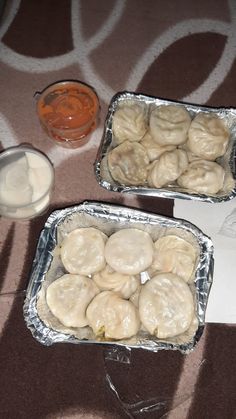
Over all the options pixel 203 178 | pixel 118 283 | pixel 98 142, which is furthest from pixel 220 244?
pixel 98 142

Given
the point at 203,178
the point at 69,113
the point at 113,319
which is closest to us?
the point at 113,319

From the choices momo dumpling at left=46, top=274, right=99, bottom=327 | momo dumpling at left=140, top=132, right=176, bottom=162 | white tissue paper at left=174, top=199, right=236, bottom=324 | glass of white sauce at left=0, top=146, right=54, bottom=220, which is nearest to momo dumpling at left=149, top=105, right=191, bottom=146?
momo dumpling at left=140, top=132, right=176, bottom=162

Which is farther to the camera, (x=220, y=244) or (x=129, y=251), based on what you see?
(x=220, y=244)

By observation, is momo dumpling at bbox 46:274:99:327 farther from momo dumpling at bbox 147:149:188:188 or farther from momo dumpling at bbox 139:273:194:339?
momo dumpling at bbox 147:149:188:188

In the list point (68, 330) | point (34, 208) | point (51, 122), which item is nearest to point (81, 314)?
point (68, 330)

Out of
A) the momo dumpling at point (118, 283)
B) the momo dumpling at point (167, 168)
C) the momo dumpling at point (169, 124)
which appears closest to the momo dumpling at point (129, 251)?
the momo dumpling at point (118, 283)

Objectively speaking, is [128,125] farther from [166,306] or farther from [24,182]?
[166,306]

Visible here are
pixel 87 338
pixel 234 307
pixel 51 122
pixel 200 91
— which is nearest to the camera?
pixel 87 338

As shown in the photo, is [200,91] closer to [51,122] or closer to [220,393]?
[51,122]
